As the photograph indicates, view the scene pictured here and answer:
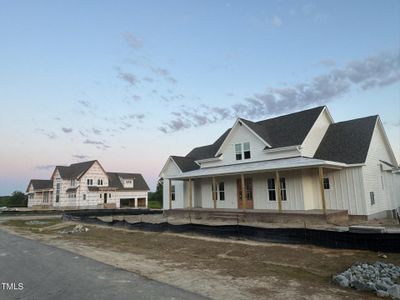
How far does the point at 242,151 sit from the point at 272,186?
12.9 ft

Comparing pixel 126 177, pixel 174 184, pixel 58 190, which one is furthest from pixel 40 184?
pixel 174 184

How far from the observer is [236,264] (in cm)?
856

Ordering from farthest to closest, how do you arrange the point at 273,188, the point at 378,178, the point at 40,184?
1. the point at 40,184
2. the point at 273,188
3. the point at 378,178

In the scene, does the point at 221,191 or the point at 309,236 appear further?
the point at 221,191

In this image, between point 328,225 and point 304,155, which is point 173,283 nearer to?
point 328,225

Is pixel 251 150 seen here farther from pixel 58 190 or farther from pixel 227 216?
pixel 58 190

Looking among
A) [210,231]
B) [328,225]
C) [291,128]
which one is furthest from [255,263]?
[291,128]

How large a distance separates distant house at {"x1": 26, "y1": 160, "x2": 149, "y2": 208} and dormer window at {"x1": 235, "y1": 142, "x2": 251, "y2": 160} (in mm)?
33595

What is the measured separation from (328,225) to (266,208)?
5.56m

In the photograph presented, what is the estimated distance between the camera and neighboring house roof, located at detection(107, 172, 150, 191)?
55.1 metres

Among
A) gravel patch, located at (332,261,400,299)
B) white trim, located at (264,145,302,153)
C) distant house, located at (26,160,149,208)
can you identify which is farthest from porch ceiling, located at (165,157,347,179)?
distant house, located at (26,160,149,208)

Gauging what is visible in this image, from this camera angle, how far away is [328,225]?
1527 centimetres

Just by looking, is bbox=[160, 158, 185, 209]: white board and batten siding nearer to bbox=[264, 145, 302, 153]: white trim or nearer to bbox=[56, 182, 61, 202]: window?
bbox=[264, 145, 302, 153]: white trim

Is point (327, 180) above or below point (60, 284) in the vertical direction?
above
